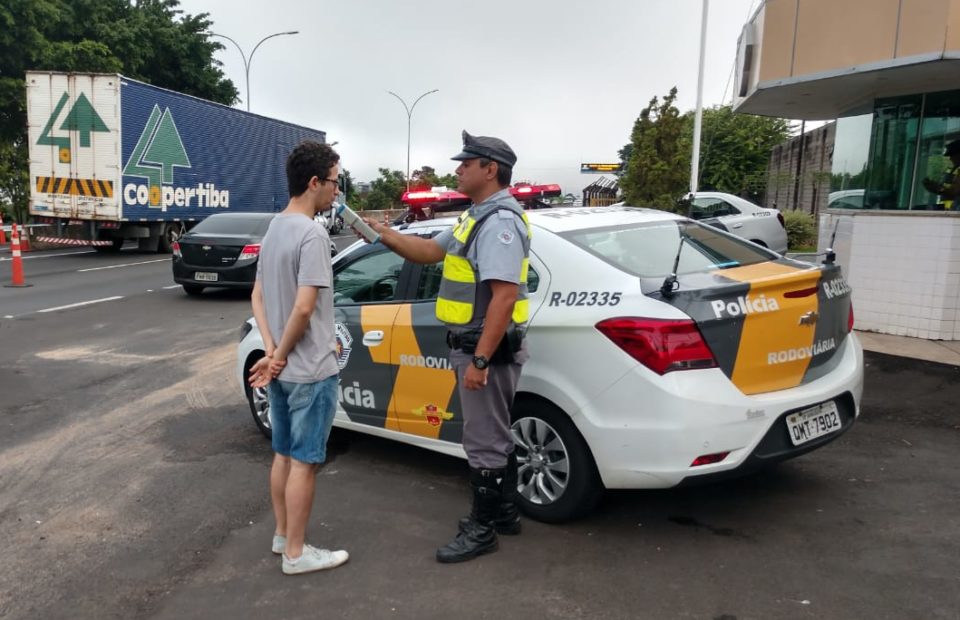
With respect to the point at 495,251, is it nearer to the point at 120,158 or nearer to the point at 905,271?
the point at 905,271

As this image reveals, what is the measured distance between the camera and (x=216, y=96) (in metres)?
38.8

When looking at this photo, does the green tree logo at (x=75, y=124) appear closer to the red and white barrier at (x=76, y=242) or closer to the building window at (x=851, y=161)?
the red and white barrier at (x=76, y=242)

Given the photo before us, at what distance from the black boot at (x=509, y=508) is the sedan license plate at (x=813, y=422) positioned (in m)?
1.27

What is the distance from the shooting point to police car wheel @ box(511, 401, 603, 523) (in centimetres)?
364

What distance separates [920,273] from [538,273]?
616 cm

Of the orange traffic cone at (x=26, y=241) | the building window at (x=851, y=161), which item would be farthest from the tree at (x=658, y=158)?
the orange traffic cone at (x=26, y=241)

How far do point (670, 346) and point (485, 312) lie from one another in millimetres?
805

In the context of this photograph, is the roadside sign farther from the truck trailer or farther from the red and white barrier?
the red and white barrier

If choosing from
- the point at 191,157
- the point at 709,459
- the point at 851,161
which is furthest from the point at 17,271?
the point at 709,459

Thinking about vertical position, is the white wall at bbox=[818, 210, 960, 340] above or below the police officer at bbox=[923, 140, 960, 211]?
below

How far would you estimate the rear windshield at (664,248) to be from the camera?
390 cm

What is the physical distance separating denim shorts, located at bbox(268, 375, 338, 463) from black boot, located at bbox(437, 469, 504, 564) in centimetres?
72

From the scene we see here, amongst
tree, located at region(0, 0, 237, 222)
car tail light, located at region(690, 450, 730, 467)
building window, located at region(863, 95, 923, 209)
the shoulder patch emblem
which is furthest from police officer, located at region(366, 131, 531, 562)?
tree, located at region(0, 0, 237, 222)

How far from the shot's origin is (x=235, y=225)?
518 inches
